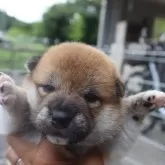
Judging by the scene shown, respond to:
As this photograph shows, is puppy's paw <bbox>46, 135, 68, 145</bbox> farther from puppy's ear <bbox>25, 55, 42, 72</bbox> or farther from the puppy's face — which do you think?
puppy's ear <bbox>25, 55, 42, 72</bbox>

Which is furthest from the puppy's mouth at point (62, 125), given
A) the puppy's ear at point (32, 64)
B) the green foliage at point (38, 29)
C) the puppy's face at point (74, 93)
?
the green foliage at point (38, 29)

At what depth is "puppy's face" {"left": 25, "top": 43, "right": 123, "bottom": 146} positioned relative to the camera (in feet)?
2.06

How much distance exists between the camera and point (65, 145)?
67 cm

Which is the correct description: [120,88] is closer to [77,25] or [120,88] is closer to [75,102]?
[75,102]

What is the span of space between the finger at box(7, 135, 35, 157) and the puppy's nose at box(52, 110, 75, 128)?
0.11 meters

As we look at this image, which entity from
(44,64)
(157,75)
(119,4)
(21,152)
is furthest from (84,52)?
(157,75)

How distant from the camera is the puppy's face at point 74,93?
0.63 m

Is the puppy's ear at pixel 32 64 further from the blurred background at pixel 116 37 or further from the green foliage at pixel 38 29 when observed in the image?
the green foliage at pixel 38 29

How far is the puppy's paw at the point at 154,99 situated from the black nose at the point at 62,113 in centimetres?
14

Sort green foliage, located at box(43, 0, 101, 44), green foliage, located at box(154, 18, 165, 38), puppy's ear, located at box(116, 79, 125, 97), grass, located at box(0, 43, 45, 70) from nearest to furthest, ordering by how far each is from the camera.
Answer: puppy's ear, located at box(116, 79, 125, 97) < grass, located at box(0, 43, 45, 70) < green foliage, located at box(43, 0, 101, 44) < green foliage, located at box(154, 18, 165, 38)

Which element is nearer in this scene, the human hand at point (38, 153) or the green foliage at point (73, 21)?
the human hand at point (38, 153)

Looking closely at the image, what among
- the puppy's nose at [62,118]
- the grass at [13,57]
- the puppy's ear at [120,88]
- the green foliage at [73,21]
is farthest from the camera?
the green foliage at [73,21]

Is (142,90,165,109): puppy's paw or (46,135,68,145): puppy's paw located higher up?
(142,90,165,109): puppy's paw

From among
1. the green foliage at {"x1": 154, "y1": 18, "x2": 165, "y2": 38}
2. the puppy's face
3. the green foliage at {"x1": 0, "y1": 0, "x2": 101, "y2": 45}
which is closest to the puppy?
the puppy's face
